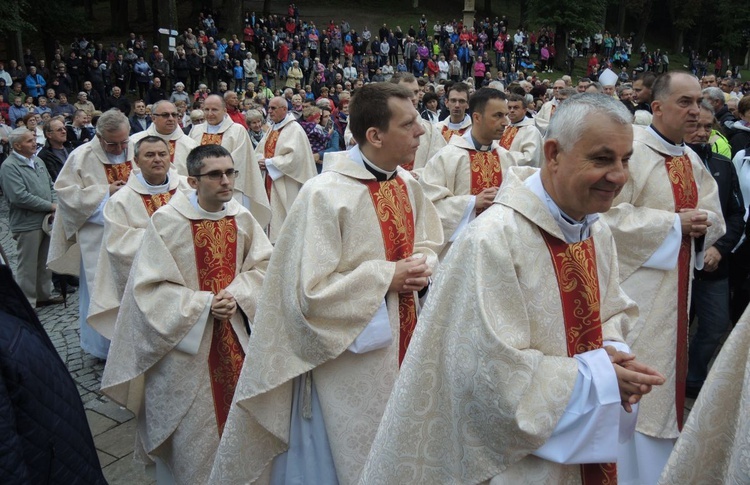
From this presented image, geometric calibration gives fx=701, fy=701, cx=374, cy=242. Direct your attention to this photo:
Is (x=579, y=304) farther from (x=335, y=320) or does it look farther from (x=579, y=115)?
(x=335, y=320)

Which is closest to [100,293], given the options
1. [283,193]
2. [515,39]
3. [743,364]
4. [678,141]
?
[283,193]

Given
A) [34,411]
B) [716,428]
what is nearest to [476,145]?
[716,428]

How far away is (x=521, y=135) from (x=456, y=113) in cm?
81

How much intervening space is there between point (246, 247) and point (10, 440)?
271cm

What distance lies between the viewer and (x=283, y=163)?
875 centimetres

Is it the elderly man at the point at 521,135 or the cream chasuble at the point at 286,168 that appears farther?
the cream chasuble at the point at 286,168

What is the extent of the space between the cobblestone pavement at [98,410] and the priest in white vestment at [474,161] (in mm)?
2763

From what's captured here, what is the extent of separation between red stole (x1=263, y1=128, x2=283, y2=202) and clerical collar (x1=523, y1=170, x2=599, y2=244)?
6.83 m

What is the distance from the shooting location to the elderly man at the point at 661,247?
404 cm

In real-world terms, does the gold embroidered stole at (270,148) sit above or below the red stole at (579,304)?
below

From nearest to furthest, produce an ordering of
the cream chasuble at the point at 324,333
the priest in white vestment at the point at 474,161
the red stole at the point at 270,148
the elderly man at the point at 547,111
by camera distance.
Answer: the cream chasuble at the point at 324,333 < the priest in white vestment at the point at 474,161 < the red stole at the point at 270,148 < the elderly man at the point at 547,111

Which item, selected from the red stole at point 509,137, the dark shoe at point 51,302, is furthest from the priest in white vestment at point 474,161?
the dark shoe at point 51,302

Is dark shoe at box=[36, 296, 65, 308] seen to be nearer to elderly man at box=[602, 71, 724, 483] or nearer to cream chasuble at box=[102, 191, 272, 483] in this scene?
cream chasuble at box=[102, 191, 272, 483]

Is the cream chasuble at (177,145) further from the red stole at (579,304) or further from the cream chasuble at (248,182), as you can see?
the red stole at (579,304)
